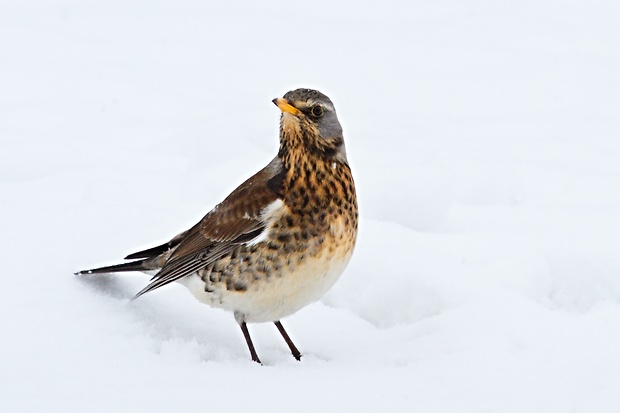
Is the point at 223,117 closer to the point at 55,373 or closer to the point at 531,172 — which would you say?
the point at 531,172

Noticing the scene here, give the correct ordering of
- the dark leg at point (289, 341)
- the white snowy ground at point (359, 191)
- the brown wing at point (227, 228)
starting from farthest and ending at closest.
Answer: the dark leg at point (289, 341) < the brown wing at point (227, 228) < the white snowy ground at point (359, 191)

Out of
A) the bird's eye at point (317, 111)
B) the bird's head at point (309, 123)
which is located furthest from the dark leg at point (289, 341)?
the bird's eye at point (317, 111)

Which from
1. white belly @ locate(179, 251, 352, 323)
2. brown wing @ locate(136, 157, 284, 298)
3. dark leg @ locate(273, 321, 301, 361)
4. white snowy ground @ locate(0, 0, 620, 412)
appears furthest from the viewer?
dark leg @ locate(273, 321, 301, 361)

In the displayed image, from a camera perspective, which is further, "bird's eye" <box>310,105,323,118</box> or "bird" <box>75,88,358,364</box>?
"bird's eye" <box>310,105,323,118</box>

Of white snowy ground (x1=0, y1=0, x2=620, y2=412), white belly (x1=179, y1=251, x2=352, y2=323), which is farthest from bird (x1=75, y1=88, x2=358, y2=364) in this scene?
white snowy ground (x1=0, y1=0, x2=620, y2=412)

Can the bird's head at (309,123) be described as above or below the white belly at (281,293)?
above

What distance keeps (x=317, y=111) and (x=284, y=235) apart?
0.70 meters

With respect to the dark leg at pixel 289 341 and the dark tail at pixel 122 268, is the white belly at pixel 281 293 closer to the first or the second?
the dark leg at pixel 289 341

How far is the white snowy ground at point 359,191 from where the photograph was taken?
4633mm

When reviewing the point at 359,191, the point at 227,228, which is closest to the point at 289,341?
the point at 227,228

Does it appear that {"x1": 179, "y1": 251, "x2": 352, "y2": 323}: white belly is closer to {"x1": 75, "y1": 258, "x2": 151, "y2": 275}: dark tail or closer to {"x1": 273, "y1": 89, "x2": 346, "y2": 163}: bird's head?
{"x1": 75, "y1": 258, "x2": 151, "y2": 275}: dark tail

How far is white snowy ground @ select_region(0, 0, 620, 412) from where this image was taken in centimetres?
463

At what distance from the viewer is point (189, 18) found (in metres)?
12.5

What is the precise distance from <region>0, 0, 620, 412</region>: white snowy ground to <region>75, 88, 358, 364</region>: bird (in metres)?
0.27
